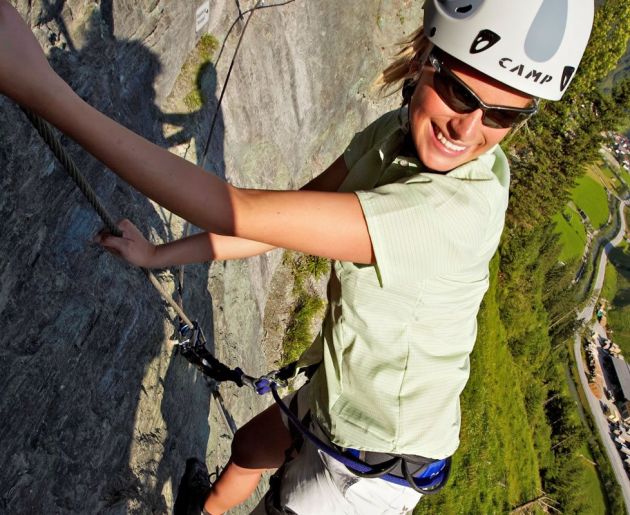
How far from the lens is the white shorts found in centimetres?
283

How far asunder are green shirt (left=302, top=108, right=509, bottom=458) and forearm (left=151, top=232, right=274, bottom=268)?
28.6 inches

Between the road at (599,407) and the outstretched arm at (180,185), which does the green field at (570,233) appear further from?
the outstretched arm at (180,185)

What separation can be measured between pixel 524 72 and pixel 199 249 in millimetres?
1843

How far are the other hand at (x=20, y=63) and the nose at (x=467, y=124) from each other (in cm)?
143

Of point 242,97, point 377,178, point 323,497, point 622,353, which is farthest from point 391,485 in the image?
point 622,353

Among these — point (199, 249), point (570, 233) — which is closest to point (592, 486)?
point (570, 233)

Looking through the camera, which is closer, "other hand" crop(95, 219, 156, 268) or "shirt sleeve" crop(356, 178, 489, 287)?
"shirt sleeve" crop(356, 178, 489, 287)

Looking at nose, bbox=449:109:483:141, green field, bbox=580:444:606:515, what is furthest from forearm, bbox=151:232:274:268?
green field, bbox=580:444:606:515

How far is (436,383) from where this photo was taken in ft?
8.25

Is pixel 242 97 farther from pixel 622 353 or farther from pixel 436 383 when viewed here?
pixel 622 353

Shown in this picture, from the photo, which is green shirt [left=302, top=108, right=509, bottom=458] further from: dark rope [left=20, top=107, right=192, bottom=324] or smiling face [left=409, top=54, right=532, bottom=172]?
dark rope [left=20, top=107, right=192, bottom=324]

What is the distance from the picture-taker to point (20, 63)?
1375mm

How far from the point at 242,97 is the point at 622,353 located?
76.5 metres

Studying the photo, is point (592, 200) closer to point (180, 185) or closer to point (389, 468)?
point (389, 468)
